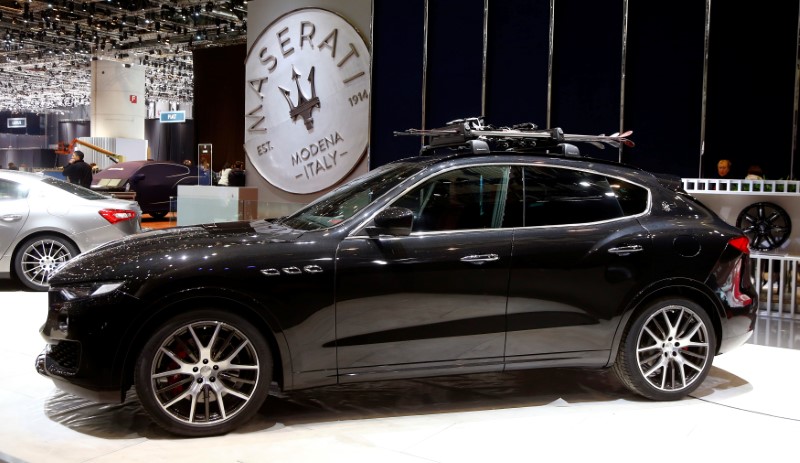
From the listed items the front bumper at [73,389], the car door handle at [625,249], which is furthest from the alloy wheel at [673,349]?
the front bumper at [73,389]

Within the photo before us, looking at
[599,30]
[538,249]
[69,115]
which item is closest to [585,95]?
[599,30]

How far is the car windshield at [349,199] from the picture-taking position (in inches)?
166

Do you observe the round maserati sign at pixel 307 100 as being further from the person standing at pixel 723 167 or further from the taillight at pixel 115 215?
the person standing at pixel 723 167

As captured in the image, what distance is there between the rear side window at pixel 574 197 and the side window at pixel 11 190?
604 centimetres

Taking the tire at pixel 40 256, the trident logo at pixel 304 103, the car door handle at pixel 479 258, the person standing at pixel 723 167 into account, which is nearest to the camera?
the car door handle at pixel 479 258

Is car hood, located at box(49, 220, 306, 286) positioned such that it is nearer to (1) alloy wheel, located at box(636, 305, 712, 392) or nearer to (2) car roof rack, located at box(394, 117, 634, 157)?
(2) car roof rack, located at box(394, 117, 634, 157)

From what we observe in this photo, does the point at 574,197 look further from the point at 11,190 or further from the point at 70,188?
the point at 11,190

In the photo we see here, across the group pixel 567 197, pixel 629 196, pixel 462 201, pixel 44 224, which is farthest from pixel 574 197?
pixel 44 224

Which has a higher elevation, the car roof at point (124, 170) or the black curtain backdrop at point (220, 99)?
the black curtain backdrop at point (220, 99)

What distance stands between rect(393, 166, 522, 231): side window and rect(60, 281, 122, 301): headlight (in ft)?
5.10

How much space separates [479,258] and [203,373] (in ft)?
5.20

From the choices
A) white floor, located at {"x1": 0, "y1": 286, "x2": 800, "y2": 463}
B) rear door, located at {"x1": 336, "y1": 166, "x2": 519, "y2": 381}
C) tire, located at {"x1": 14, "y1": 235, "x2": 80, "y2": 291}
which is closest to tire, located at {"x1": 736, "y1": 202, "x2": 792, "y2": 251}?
white floor, located at {"x1": 0, "y1": 286, "x2": 800, "y2": 463}

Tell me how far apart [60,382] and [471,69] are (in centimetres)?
870

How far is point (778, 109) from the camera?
30.9 feet
